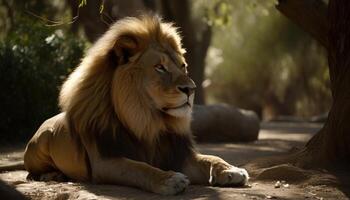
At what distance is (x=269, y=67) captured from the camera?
1141 inches

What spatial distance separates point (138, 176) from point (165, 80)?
0.75 meters

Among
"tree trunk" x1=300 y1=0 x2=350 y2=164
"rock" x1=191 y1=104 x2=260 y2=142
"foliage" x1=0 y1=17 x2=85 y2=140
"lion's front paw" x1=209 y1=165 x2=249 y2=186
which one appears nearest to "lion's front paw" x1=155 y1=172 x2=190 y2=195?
"lion's front paw" x1=209 y1=165 x2=249 y2=186

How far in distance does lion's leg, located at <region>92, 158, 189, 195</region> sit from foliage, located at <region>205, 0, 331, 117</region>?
1955 cm

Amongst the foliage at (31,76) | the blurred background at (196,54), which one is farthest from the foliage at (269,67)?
the foliage at (31,76)

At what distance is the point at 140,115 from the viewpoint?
5.06 meters

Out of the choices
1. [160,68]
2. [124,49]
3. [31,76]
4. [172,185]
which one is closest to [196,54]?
[31,76]

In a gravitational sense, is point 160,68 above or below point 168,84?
above

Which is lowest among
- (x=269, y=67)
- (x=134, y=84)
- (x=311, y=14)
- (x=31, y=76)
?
(x=269, y=67)

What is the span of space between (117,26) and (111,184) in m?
1.27

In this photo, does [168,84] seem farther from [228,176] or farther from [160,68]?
[228,176]

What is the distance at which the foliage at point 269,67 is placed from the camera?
25.6 metres

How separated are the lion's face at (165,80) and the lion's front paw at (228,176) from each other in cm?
50

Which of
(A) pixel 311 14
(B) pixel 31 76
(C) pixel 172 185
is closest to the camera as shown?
(C) pixel 172 185

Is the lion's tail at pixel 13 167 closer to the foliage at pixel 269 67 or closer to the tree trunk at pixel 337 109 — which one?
the tree trunk at pixel 337 109
